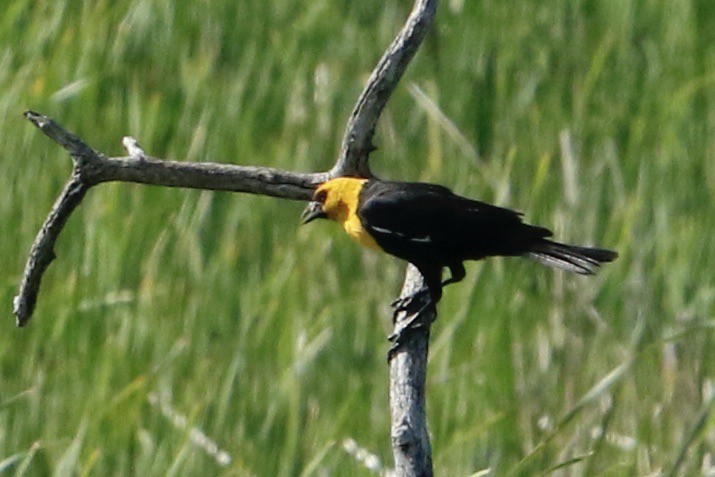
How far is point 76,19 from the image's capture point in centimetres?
430

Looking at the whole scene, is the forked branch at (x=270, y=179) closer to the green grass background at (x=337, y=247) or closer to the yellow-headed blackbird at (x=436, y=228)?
the yellow-headed blackbird at (x=436, y=228)

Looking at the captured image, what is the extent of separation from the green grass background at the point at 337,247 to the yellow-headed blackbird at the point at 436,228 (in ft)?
0.99

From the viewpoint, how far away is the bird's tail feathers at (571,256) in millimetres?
2510

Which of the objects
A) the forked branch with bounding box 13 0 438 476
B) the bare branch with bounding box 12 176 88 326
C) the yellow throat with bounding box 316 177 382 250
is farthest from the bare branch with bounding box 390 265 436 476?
the bare branch with bounding box 12 176 88 326

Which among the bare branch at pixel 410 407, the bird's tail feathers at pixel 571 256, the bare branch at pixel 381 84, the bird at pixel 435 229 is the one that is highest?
the bare branch at pixel 381 84

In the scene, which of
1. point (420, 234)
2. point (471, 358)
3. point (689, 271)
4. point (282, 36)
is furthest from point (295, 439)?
point (282, 36)

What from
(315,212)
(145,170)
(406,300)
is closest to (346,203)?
(315,212)

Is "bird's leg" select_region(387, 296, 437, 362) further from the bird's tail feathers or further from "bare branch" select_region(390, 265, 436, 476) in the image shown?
the bird's tail feathers

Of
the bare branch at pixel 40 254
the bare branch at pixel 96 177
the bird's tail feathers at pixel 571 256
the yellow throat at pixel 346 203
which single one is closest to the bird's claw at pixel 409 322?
the yellow throat at pixel 346 203

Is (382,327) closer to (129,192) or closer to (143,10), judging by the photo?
(129,192)

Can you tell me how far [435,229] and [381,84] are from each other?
1.39 feet

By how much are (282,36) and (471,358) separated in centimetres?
137

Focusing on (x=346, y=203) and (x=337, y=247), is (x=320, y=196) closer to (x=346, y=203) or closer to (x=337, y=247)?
(x=346, y=203)

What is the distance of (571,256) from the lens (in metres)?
2.55
